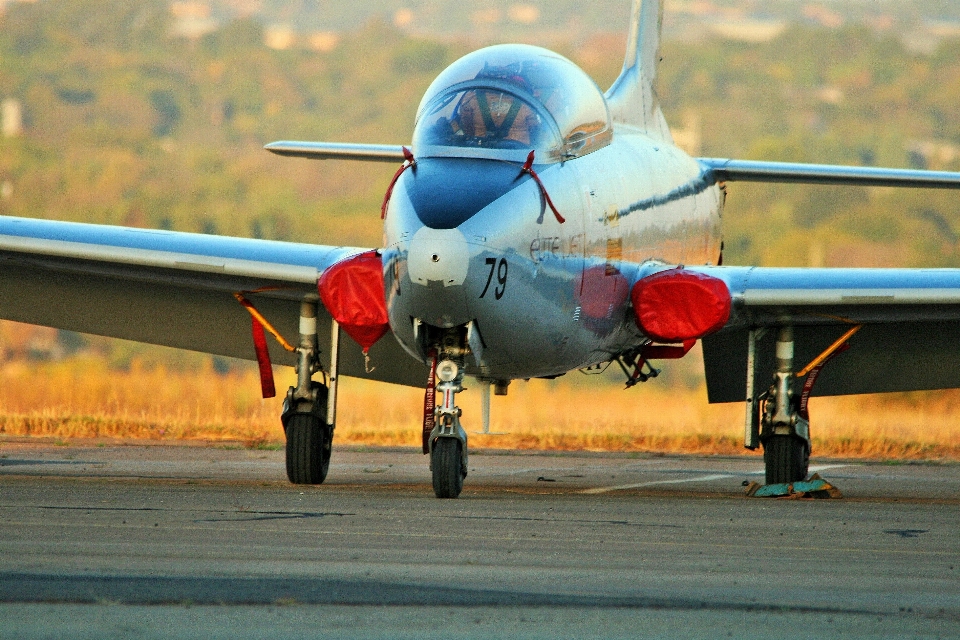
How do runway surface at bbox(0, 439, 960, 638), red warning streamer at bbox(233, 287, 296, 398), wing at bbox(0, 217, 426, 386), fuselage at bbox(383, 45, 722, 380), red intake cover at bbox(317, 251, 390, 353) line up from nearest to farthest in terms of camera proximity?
1. runway surface at bbox(0, 439, 960, 638)
2. fuselage at bbox(383, 45, 722, 380)
3. red intake cover at bbox(317, 251, 390, 353)
4. wing at bbox(0, 217, 426, 386)
5. red warning streamer at bbox(233, 287, 296, 398)

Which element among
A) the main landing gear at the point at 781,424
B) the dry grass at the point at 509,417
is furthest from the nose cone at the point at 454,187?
the dry grass at the point at 509,417

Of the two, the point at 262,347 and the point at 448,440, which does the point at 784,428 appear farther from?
the point at 262,347

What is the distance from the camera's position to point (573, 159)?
13.0 meters

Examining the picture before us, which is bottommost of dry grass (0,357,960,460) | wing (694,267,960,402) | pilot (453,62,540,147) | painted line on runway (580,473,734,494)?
painted line on runway (580,473,734,494)

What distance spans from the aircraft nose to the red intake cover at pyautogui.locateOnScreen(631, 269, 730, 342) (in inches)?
119

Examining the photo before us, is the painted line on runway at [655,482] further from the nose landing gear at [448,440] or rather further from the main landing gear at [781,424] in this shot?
the nose landing gear at [448,440]

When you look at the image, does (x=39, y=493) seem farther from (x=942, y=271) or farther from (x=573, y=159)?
(x=942, y=271)

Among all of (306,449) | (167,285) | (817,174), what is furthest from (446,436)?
(817,174)

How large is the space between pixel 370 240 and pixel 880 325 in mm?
85780

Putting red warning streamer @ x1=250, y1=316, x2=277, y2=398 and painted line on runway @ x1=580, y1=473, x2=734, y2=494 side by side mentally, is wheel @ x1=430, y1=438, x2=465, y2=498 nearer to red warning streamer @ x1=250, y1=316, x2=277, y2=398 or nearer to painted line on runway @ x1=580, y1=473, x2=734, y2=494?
painted line on runway @ x1=580, y1=473, x2=734, y2=494

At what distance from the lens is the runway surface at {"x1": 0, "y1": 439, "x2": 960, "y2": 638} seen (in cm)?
654

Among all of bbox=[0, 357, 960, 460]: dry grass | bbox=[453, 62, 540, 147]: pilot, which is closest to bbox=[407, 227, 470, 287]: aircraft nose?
bbox=[453, 62, 540, 147]: pilot

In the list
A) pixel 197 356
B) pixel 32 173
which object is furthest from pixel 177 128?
pixel 197 356

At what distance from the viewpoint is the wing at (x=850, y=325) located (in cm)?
1384
